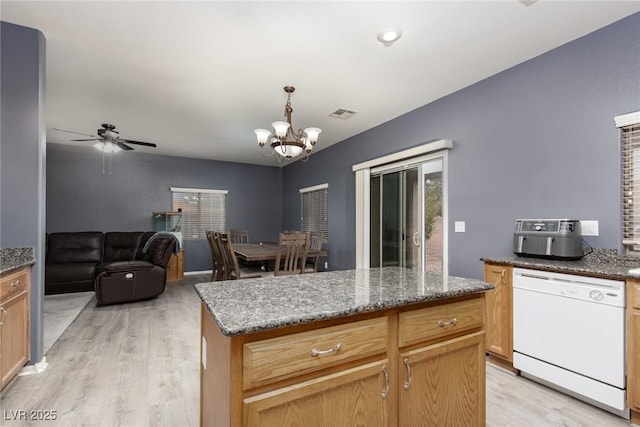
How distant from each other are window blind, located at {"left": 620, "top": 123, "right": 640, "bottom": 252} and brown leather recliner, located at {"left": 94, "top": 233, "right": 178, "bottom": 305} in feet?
16.8

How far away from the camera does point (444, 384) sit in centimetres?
134

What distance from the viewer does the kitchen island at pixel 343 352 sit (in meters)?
0.96

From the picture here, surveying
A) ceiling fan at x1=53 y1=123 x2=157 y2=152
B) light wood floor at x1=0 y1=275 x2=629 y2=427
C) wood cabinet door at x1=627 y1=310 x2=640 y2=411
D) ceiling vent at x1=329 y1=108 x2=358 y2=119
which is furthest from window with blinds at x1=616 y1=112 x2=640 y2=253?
ceiling fan at x1=53 y1=123 x2=157 y2=152

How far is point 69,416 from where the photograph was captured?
1.86 m

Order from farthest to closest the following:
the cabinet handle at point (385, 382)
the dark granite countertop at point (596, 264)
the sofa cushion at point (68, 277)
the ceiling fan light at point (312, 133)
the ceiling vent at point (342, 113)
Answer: the sofa cushion at point (68, 277)
the ceiling vent at point (342, 113)
the ceiling fan light at point (312, 133)
the dark granite countertop at point (596, 264)
the cabinet handle at point (385, 382)

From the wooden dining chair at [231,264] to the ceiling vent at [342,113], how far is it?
2.11 metres

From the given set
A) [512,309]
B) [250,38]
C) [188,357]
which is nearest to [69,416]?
[188,357]

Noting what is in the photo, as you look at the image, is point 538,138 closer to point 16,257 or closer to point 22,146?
point 22,146

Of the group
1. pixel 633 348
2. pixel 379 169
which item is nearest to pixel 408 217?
pixel 379 169

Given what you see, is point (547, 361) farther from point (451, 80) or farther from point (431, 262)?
point (451, 80)

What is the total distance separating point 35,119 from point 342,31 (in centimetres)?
244

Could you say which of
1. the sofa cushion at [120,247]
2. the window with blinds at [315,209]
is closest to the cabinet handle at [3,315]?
the sofa cushion at [120,247]

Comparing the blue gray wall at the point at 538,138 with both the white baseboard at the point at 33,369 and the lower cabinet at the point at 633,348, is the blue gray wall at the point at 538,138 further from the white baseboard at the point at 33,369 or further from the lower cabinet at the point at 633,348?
the white baseboard at the point at 33,369

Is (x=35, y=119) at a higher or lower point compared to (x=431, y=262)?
higher
